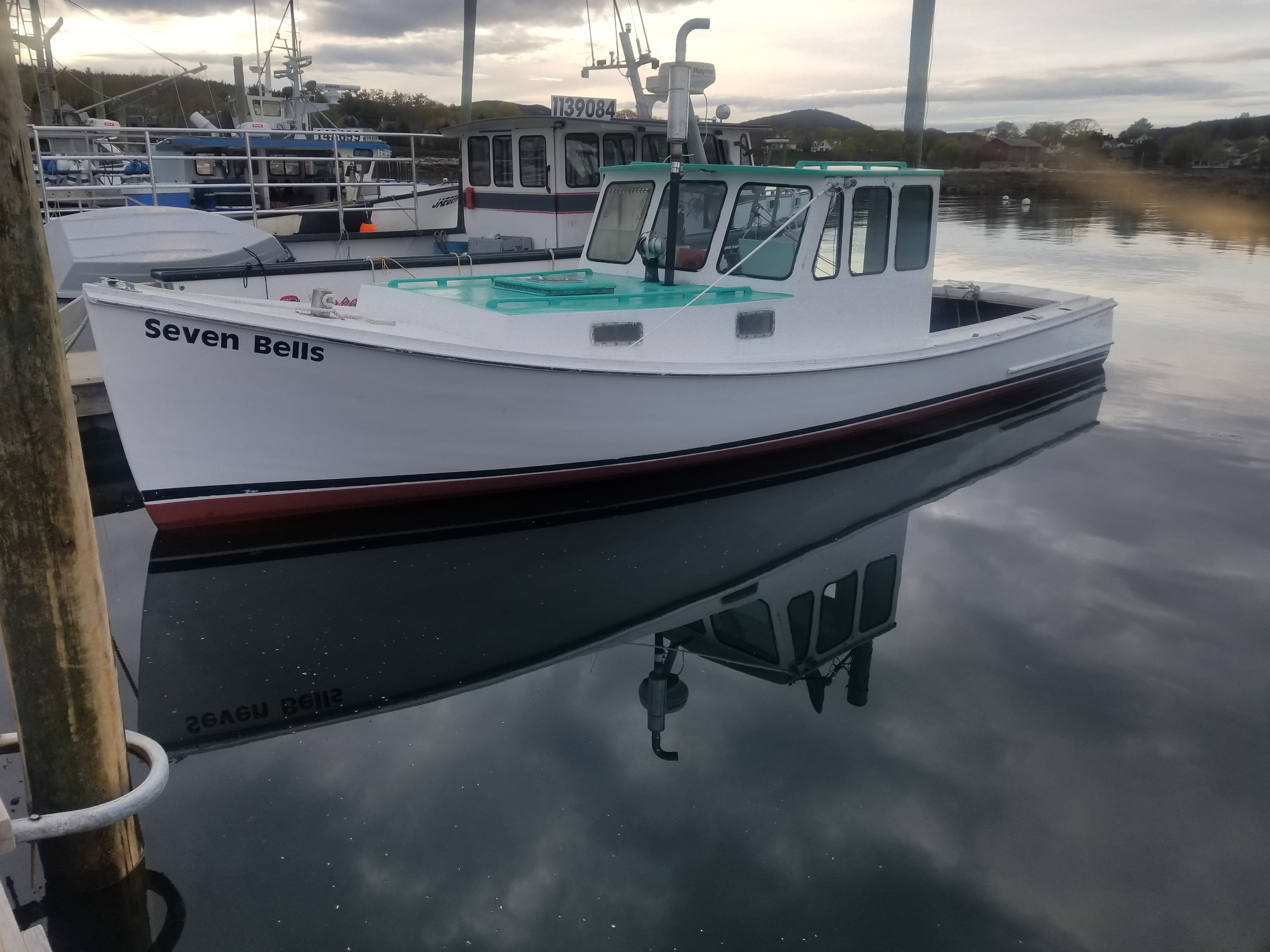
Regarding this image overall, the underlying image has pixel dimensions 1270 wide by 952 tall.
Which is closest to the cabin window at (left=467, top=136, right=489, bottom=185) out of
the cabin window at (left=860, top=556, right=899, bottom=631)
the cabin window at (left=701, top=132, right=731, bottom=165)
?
the cabin window at (left=701, top=132, right=731, bottom=165)

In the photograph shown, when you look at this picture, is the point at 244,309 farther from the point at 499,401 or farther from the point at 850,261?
the point at 850,261

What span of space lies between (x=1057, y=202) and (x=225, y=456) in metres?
51.1

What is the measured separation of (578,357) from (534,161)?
483 cm

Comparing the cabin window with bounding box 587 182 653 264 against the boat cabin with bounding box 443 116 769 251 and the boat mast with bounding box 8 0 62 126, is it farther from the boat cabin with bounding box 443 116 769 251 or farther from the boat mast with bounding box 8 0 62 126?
the boat mast with bounding box 8 0 62 126

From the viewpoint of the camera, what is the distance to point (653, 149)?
10.4 m

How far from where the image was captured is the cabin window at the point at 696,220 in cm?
739

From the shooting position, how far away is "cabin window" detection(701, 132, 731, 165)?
10547 mm

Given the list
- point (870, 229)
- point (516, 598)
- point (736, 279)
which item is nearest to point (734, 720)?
point (516, 598)

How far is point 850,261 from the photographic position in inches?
291

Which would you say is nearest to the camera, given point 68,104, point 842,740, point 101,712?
point 101,712

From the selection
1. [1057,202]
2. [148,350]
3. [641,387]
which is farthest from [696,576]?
[1057,202]

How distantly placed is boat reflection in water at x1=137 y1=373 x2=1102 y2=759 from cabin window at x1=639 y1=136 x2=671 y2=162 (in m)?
4.46

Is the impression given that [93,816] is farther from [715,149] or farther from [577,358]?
[715,149]

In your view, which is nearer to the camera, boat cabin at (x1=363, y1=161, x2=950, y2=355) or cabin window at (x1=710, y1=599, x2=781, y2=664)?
cabin window at (x1=710, y1=599, x2=781, y2=664)
